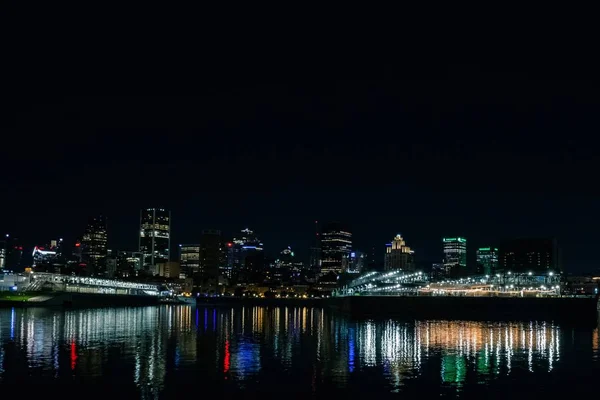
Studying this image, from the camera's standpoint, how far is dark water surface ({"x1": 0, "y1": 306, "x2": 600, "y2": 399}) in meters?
27.2

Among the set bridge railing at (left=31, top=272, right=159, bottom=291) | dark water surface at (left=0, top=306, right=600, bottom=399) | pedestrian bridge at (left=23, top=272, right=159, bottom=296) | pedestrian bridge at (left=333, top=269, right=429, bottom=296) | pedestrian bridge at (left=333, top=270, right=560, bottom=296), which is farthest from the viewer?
pedestrian bridge at (left=333, top=269, right=429, bottom=296)

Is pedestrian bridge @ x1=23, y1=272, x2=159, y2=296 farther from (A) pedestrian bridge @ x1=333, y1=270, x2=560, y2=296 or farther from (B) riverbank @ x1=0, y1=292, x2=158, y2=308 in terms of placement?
(A) pedestrian bridge @ x1=333, y1=270, x2=560, y2=296

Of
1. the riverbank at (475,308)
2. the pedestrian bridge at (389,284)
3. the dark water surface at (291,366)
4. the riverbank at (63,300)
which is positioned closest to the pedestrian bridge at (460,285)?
the pedestrian bridge at (389,284)

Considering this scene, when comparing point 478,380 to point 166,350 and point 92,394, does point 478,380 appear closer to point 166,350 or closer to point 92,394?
point 92,394

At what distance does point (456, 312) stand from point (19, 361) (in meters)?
75.9

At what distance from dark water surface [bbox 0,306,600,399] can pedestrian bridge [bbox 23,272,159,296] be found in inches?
3498

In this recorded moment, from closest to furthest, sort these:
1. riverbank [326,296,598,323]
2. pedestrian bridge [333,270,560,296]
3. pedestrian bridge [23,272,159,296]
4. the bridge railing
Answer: riverbank [326,296,598,323] < pedestrian bridge [333,270,560,296] < pedestrian bridge [23,272,159,296] < the bridge railing

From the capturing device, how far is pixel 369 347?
4438cm

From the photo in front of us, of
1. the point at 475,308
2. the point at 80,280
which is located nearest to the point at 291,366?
the point at 475,308

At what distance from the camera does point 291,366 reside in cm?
3466

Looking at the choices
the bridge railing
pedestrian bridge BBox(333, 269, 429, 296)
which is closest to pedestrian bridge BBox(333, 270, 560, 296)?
pedestrian bridge BBox(333, 269, 429, 296)

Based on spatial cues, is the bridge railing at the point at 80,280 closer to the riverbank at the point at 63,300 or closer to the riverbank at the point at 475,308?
the riverbank at the point at 63,300

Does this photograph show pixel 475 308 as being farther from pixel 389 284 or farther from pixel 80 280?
pixel 80 280

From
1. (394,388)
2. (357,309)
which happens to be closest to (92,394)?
(394,388)
